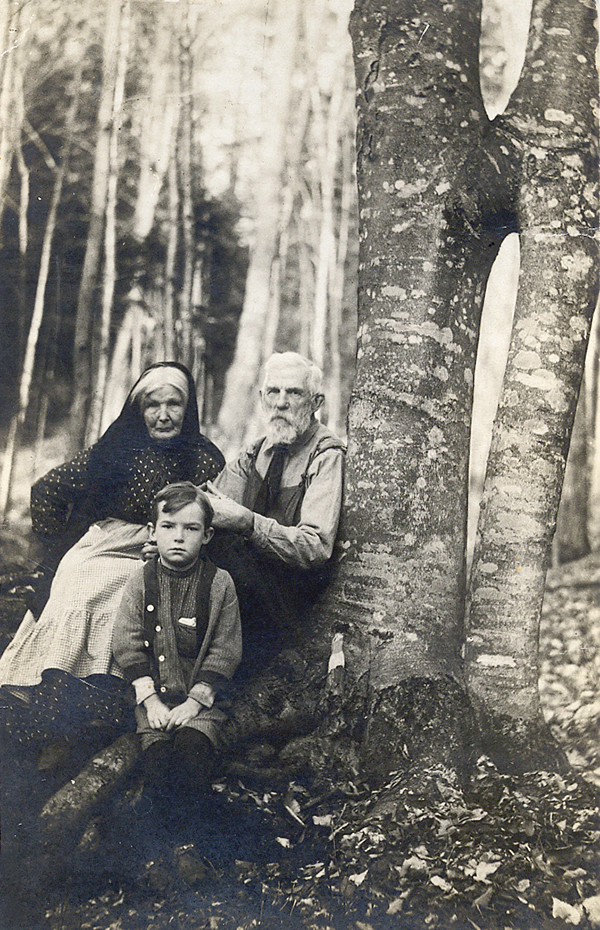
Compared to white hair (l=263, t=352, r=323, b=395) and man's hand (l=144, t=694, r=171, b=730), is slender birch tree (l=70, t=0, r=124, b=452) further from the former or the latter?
man's hand (l=144, t=694, r=171, b=730)

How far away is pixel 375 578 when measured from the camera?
3.83 m

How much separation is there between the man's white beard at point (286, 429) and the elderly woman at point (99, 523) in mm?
274

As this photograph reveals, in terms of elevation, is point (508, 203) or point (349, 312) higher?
point (508, 203)

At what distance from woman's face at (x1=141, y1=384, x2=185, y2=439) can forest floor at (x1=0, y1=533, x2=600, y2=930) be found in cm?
171

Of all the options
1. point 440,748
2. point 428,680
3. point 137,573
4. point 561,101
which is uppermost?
point 561,101

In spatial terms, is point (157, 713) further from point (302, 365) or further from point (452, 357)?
point (452, 357)

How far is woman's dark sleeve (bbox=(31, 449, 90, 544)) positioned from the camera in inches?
155

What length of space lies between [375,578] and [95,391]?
166 centimetres

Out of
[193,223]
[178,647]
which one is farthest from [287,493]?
[193,223]

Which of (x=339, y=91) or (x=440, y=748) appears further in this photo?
(x=339, y=91)

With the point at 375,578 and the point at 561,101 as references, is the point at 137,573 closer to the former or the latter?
the point at 375,578

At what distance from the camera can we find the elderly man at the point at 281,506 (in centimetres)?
378

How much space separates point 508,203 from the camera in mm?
3930

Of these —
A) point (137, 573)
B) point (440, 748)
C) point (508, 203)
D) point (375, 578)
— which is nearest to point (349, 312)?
point (508, 203)
